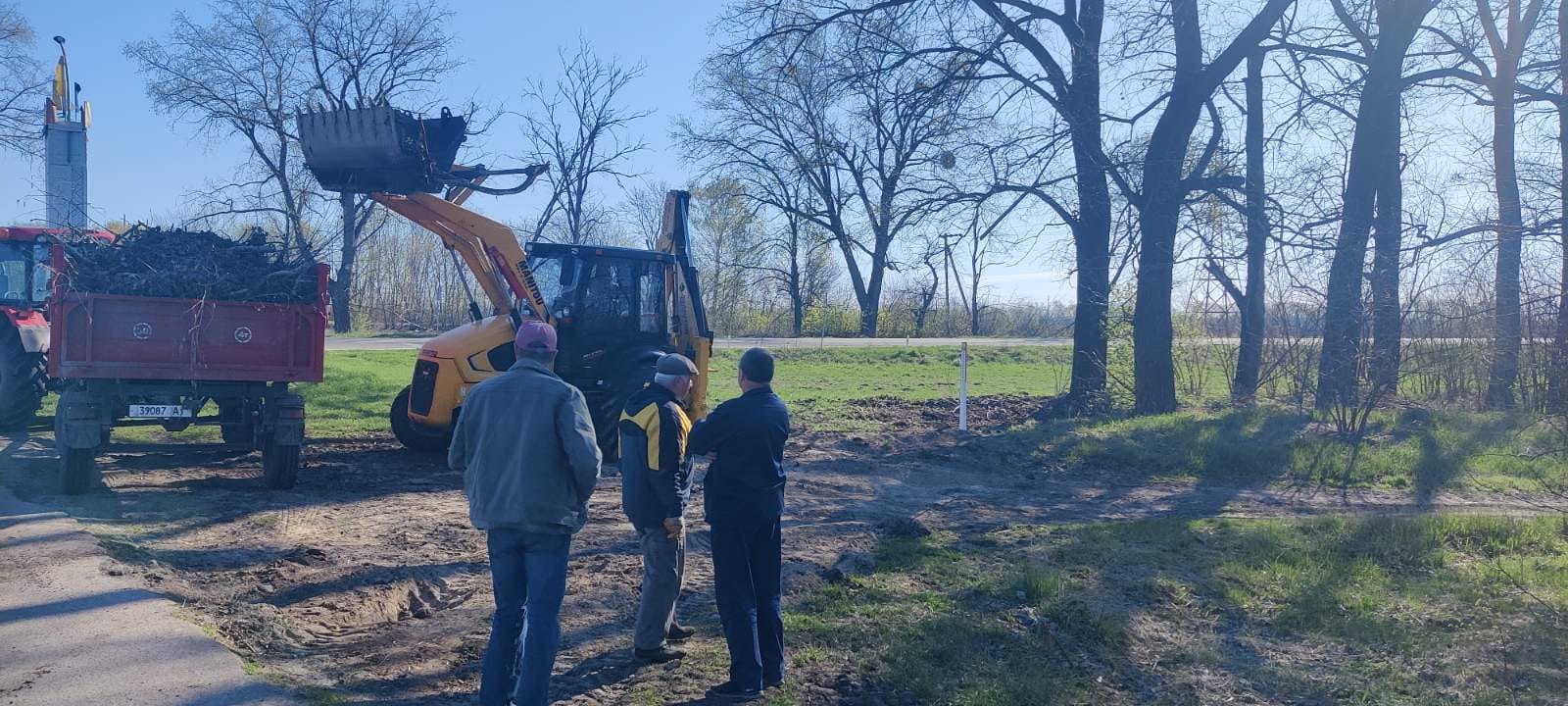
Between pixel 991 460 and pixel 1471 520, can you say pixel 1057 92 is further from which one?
pixel 1471 520

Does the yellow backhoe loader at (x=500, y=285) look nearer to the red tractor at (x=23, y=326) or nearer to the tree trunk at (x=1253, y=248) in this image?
the red tractor at (x=23, y=326)

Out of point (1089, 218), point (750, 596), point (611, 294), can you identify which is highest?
point (1089, 218)

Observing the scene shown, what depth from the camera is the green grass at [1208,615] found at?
18.8ft

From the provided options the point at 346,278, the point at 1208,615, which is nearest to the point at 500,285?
the point at 1208,615

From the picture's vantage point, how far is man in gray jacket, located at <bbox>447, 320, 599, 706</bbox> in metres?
4.70

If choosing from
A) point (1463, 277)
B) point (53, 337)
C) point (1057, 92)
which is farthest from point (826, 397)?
point (53, 337)

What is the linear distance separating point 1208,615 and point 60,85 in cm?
1805

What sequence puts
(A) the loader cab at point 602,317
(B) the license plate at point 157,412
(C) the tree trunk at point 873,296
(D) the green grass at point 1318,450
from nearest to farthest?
(B) the license plate at point 157,412 → (A) the loader cab at point 602,317 → (D) the green grass at point 1318,450 → (C) the tree trunk at point 873,296

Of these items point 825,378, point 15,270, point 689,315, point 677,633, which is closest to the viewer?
point 677,633

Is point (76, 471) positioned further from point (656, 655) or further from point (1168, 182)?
point (1168, 182)

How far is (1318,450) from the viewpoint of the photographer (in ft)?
42.1

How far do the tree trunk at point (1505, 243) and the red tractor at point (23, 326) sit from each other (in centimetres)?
1531

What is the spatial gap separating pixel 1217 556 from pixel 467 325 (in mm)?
8118

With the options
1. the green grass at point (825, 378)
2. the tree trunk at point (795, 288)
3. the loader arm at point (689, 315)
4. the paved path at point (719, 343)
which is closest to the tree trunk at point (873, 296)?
the tree trunk at point (795, 288)
